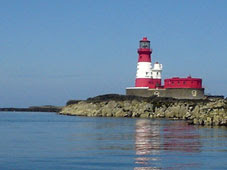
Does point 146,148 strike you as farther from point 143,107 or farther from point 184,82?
point 184,82

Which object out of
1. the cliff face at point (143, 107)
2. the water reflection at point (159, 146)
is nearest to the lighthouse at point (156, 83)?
the cliff face at point (143, 107)

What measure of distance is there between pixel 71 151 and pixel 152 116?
38.2 meters

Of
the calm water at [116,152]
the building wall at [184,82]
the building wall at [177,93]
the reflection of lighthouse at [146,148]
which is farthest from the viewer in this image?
the building wall at [177,93]

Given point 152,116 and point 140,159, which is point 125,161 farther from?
point 152,116

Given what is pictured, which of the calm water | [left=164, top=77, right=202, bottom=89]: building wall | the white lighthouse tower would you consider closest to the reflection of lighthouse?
the calm water

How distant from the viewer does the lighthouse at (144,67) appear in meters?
66.2

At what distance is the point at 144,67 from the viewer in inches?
2606

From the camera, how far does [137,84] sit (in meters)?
67.9

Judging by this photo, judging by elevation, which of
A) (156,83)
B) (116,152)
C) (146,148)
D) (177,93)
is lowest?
(116,152)

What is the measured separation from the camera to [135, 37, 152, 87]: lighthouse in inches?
2606

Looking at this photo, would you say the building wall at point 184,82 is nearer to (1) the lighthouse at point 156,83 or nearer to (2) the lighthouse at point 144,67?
(1) the lighthouse at point 156,83

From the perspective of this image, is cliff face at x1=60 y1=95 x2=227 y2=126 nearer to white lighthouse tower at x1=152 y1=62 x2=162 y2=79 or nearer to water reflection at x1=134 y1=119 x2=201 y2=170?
white lighthouse tower at x1=152 y1=62 x2=162 y2=79

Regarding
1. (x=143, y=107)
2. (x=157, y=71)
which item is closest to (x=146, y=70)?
(x=157, y=71)

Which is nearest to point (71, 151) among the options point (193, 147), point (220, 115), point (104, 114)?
point (193, 147)
